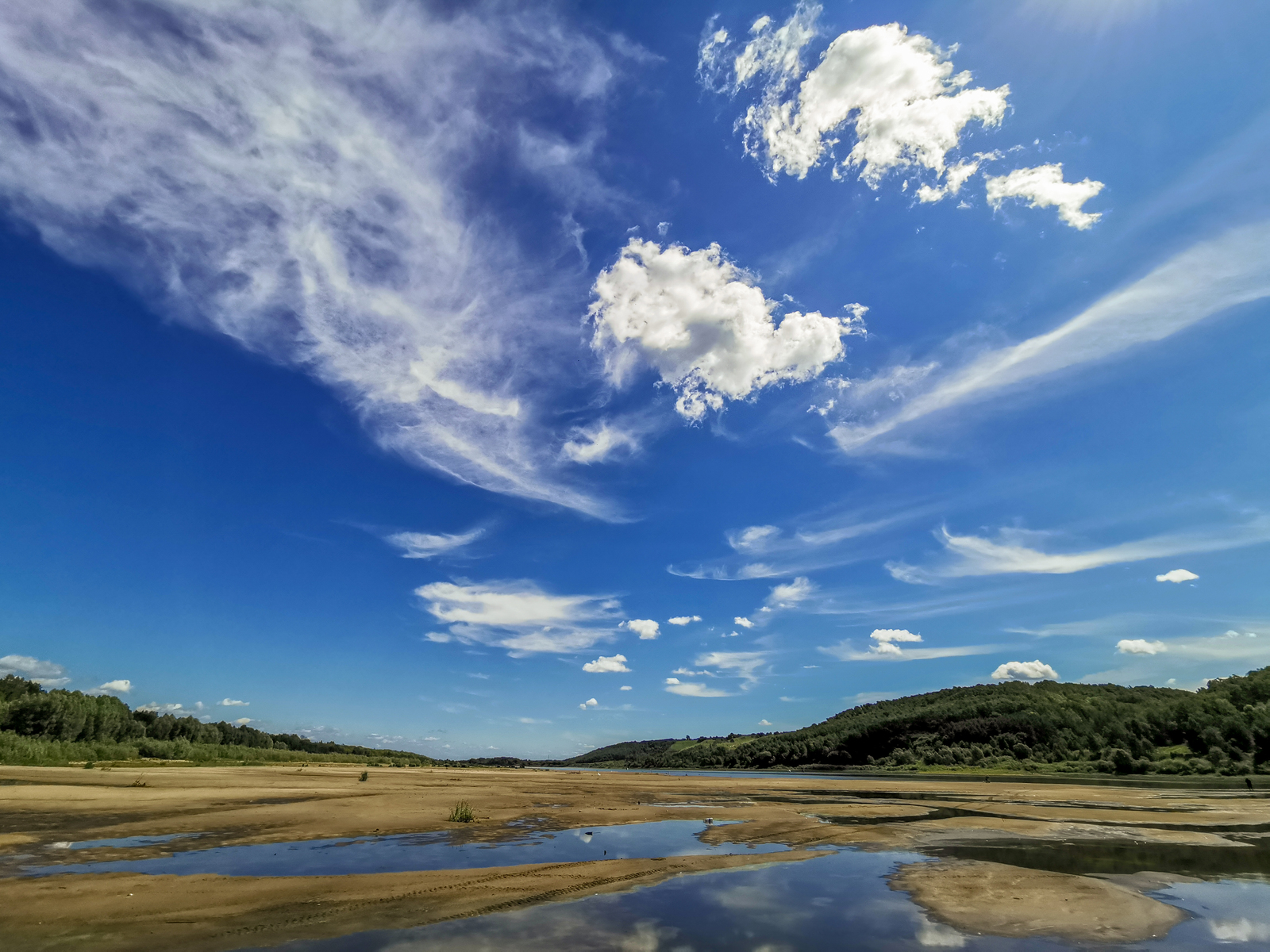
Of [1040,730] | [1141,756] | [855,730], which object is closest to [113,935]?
[1141,756]

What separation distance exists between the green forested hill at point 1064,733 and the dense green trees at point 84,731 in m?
126

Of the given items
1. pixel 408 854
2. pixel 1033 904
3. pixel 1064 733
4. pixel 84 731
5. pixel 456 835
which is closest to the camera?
pixel 1033 904

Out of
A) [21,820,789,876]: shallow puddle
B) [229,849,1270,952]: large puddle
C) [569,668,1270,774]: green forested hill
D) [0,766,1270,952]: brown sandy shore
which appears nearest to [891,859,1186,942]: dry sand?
[0,766,1270,952]: brown sandy shore

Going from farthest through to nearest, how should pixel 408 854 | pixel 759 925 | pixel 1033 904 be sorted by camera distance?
pixel 408 854 → pixel 1033 904 → pixel 759 925

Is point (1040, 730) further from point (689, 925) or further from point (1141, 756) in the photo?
point (689, 925)

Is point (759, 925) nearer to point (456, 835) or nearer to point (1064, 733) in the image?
point (456, 835)

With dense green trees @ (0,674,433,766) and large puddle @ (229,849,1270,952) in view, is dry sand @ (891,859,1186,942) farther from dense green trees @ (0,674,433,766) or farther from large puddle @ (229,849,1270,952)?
dense green trees @ (0,674,433,766)

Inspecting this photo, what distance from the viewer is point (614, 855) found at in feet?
61.5

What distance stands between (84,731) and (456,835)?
78796mm

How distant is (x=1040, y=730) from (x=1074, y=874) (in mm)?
122063

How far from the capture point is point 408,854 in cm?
1784

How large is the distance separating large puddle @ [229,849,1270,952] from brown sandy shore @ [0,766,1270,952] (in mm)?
689

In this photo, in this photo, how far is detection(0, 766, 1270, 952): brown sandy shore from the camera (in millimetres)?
10656

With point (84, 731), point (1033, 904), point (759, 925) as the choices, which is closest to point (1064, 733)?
point (1033, 904)
